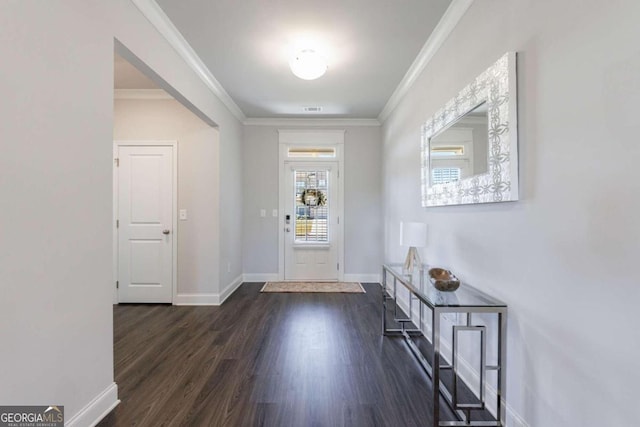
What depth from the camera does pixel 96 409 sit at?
168cm

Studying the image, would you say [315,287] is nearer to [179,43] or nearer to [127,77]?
[179,43]

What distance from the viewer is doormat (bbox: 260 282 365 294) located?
176 inches

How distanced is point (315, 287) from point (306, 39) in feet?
11.0

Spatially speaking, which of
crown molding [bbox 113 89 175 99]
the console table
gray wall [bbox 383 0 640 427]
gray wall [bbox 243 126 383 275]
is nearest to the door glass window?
gray wall [bbox 243 126 383 275]

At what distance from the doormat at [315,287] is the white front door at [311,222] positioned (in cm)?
21

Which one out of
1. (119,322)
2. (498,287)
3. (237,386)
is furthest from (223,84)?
(498,287)

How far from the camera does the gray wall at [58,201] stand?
1.23 m

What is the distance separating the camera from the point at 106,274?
1778mm

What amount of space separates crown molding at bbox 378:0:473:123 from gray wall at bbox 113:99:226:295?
2.40m

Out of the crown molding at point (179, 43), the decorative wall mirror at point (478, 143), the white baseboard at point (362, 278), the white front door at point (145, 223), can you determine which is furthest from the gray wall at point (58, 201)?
the white baseboard at point (362, 278)

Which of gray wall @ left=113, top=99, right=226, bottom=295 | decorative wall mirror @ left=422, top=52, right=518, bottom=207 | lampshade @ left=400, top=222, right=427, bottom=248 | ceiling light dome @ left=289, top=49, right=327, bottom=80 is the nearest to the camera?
decorative wall mirror @ left=422, top=52, right=518, bottom=207

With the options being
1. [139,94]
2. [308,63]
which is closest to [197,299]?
[139,94]

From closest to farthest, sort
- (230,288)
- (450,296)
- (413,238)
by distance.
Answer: (450,296) < (413,238) < (230,288)

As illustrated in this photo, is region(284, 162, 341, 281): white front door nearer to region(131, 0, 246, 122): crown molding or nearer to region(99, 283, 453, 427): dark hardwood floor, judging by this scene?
region(99, 283, 453, 427): dark hardwood floor
